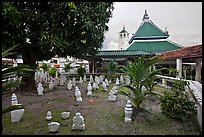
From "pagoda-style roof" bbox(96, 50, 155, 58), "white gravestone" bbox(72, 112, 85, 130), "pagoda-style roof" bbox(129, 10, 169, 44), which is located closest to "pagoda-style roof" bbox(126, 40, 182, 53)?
"pagoda-style roof" bbox(129, 10, 169, 44)

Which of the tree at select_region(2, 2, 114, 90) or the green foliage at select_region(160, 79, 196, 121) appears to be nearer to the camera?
the green foliage at select_region(160, 79, 196, 121)

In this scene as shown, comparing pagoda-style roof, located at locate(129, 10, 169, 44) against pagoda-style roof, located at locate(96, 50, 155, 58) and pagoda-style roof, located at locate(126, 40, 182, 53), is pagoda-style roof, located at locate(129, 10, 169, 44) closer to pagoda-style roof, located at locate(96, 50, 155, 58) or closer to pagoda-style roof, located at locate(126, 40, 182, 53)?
pagoda-style roof, located at locate(126, 40, 182, 53)

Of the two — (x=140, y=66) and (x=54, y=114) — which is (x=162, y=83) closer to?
(x=140, y=66)

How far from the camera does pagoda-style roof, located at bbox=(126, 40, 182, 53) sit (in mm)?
22375

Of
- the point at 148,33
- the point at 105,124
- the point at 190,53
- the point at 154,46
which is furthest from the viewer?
the point at 148,33

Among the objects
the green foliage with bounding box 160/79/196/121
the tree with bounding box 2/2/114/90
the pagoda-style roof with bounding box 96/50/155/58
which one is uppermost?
the tree with bounding box 2/2/114/90

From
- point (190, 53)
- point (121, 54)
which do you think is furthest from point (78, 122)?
point (121, 54)

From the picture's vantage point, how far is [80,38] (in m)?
8.46

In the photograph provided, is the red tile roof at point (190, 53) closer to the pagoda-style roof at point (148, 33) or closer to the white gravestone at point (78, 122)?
the white gravestone at point (78, 122)

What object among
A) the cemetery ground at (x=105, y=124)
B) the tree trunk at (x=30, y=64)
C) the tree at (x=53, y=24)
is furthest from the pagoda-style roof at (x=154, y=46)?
the cemetery ground at (x=105, y=124)

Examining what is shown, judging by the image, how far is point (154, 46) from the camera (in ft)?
75.6

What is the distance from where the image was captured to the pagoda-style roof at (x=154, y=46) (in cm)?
2238

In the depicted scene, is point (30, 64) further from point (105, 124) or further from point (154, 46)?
point (154, 46)

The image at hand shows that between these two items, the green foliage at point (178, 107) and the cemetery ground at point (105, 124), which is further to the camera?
the green foliage at point (178, 107)
